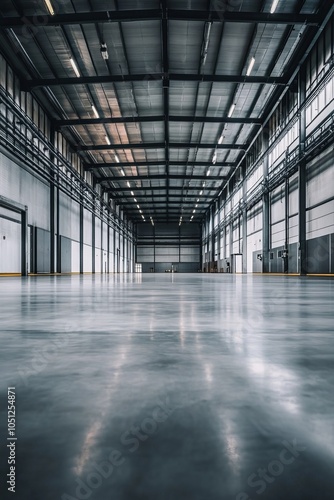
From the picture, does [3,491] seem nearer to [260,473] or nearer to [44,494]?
[44,494]

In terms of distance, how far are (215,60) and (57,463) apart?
69.4ft

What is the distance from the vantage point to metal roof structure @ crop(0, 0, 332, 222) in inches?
589

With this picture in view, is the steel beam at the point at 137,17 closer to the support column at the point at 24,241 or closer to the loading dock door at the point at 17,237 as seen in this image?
the loading dock door at the point at 17,237

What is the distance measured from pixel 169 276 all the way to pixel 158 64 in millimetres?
12680

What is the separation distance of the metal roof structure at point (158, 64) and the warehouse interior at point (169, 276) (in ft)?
0.32

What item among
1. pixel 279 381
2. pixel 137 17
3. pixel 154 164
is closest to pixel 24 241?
pixel 137 17

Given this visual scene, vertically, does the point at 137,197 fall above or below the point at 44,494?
above

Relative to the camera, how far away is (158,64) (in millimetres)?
19141

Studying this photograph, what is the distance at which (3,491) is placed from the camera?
0.61 metres

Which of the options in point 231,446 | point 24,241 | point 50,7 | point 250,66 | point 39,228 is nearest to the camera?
point 231,446

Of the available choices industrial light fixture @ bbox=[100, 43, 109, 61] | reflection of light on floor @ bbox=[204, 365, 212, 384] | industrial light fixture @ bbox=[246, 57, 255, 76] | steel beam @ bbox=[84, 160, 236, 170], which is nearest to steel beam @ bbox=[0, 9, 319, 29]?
industrial light fixture @ bbox=[100, 43, 109, 61]

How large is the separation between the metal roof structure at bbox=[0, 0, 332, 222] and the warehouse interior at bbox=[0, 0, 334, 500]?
10cm

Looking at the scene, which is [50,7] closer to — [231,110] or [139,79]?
[139,79]

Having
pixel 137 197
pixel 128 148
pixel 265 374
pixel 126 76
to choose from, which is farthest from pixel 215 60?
pixel 137 197
